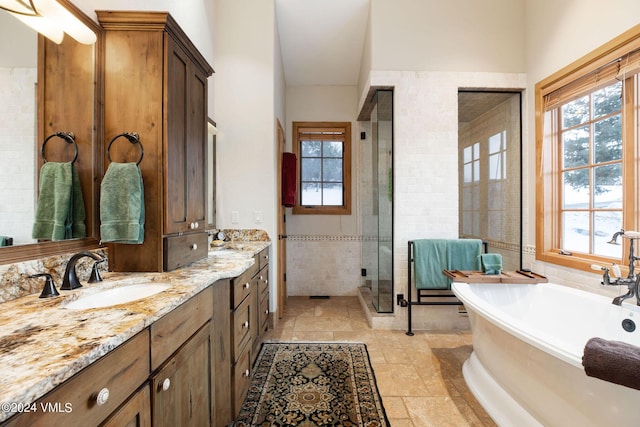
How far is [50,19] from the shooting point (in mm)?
1105

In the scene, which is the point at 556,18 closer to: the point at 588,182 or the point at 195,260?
the point at 588,182

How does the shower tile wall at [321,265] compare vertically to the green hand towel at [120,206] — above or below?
below

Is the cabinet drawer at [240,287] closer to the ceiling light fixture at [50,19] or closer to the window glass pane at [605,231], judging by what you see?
the ceiling light fixture at [50,19]

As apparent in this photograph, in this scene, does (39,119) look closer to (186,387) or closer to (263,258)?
(186,387)

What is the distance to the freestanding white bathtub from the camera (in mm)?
1066

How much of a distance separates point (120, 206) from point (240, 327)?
92 cm

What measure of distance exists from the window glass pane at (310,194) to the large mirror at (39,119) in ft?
8.57

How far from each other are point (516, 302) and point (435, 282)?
2.07 feet

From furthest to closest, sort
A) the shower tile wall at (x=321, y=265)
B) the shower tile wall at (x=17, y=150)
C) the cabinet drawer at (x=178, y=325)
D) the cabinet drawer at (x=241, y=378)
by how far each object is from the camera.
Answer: the shower tile wall at (x=321, y=265), the cabinet drawer at (x=241, y=378), the shower tile wall at (x=17, y=150), the cabinet drawer at (x=178, y=325)

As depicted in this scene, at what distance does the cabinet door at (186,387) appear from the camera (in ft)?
2.80

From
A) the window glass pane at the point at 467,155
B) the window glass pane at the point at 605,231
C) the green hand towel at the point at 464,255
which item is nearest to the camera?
the window glass pane at the point at 605,231

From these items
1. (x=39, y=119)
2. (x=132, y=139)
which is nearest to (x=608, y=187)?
(x=132, y=139)

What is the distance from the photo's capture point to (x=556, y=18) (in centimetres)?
232

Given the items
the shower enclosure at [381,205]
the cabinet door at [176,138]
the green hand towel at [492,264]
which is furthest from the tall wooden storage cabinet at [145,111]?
the green hand towel at [492,264]
